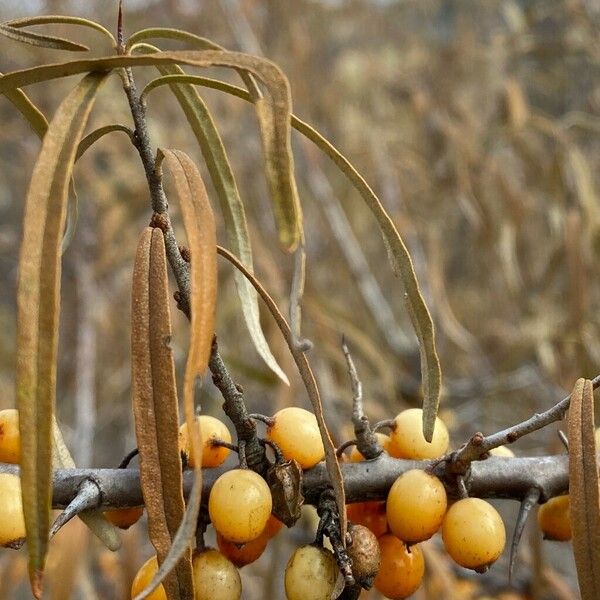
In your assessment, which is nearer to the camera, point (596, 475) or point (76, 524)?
point (596, 475)

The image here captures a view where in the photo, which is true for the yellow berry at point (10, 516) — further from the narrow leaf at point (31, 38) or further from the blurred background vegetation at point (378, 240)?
the blurred background vegetation at point (378, 240)

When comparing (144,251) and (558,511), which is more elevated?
(144,251)

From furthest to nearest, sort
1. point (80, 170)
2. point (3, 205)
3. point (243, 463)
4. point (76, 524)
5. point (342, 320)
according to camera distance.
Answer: point (3, 205)
point (80, 170)
point (342, 320)
point (76, 524)
point (243, 463)

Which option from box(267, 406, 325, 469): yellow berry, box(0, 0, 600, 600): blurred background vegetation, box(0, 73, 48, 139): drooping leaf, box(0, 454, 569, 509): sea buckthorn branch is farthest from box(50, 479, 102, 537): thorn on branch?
box(0, 0, 600, 600): blurred background vegetation

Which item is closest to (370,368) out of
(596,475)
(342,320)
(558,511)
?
(342,320)

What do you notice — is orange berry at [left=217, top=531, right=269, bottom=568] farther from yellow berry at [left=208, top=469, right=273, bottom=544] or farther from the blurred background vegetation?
the blurred background vegetation

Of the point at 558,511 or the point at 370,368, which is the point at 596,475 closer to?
the point at 558,511
